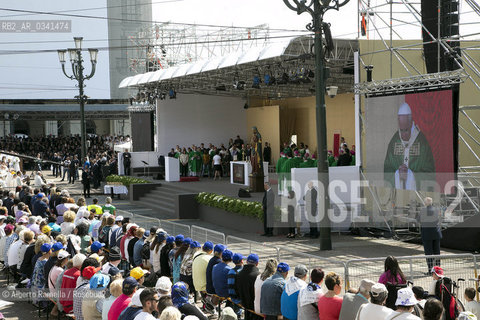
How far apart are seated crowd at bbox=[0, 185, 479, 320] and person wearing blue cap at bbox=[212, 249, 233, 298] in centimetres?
2

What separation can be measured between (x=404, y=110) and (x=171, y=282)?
10.1 metres

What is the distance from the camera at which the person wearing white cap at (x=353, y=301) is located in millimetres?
6969

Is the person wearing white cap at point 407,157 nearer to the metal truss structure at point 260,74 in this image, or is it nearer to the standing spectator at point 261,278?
the metal truss structure at point 260,74

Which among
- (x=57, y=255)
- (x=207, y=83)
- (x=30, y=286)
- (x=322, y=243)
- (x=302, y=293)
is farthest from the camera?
(x=207, y=83)

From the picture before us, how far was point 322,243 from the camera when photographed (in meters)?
15.8

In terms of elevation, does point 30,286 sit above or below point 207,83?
below

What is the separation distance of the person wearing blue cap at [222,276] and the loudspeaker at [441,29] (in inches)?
392

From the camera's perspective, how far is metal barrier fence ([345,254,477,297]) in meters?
9.66

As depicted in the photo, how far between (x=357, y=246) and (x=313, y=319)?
9421mm

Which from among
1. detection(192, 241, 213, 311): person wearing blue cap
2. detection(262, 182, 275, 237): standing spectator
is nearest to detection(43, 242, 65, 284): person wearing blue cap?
detection(192, 241, 213, 311): person wearing blue cap

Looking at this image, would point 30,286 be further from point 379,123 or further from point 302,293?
point 379,123

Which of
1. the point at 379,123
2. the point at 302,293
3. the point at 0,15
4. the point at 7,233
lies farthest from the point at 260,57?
the point at 0,15

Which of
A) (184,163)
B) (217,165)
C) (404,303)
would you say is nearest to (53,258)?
(404,303)

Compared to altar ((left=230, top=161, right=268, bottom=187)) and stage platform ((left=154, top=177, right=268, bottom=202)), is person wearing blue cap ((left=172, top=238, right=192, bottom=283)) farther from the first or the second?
altar ((left=230, top=161, right=268, bottom=187))
